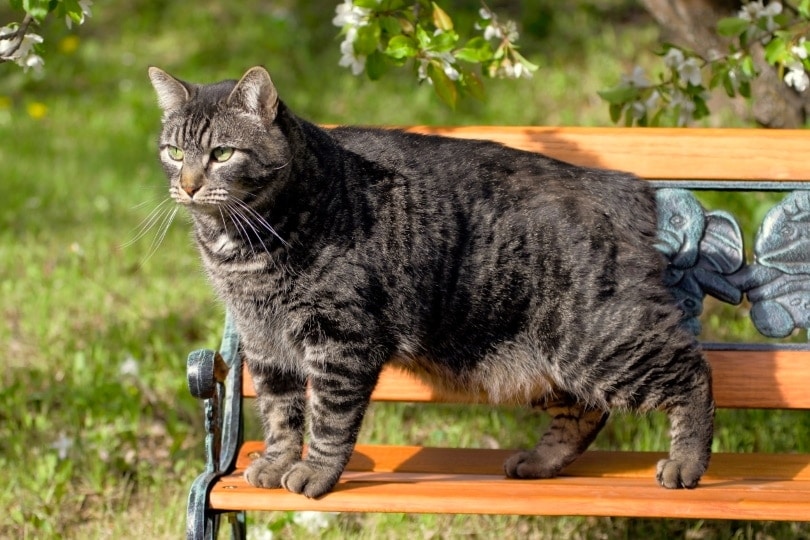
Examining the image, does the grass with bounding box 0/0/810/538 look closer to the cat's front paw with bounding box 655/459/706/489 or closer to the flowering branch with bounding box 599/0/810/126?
the flowering branch with bounding box 599/0/810/126

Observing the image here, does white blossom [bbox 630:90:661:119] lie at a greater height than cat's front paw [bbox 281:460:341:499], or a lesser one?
greater

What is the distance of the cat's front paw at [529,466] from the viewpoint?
284 centimetres

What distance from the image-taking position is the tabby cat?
2648 millimetres

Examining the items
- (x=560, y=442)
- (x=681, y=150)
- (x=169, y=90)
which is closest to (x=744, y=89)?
(x=681, y=150)

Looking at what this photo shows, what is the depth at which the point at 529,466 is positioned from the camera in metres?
2.84

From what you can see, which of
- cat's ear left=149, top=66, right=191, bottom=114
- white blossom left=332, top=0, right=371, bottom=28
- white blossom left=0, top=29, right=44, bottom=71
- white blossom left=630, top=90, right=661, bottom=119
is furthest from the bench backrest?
white blossom left=0, top=29, right=44, bottom=71

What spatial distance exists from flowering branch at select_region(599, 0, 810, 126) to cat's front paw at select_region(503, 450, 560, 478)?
1188 millimetres

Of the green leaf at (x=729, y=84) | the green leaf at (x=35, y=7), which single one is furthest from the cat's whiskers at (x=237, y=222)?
the green leaf at (x=729, y=84)

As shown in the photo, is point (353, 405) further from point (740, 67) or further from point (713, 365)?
point (740, 67)

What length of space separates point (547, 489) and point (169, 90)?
1.37 metres

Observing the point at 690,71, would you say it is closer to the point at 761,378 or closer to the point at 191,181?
the point at 761,378

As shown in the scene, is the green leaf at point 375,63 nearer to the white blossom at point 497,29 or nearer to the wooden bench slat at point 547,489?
the white blossom at point 497,29

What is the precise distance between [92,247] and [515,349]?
9.70ft

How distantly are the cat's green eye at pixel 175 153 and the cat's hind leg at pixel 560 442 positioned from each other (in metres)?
1.17
